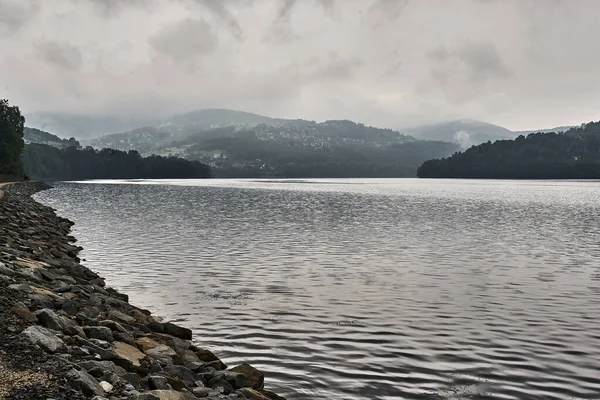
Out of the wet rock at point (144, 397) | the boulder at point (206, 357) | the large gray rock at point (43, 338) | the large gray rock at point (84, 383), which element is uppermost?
the large gray rock at point (43, 338)

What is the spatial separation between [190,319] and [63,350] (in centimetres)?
1103

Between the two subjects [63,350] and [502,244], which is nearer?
[63,350]

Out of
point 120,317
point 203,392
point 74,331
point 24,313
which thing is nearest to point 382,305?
point 120,317

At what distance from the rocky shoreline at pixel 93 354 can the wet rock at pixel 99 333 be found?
0.10 ft

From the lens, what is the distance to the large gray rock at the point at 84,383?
37.9ft

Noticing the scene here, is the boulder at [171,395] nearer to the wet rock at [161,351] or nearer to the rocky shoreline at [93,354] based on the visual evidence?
the rocky shoreline at [93,354]

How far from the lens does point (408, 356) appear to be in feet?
64.8

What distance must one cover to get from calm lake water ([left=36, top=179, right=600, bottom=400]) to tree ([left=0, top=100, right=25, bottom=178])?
118m

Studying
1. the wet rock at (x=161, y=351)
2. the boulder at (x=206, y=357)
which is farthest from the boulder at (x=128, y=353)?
the boulder at (x=206, y=357)

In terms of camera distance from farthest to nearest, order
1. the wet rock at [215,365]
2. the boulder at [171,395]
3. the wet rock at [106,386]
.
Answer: the wet rock at [215,365] → the wet rock at [106,386] → the boulder at [171,395]

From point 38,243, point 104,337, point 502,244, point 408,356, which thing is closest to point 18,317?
point 104,337

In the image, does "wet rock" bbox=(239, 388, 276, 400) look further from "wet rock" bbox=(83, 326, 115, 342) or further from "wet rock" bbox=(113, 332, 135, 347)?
"wet rock" bbox=(83, 326, 115, 342)

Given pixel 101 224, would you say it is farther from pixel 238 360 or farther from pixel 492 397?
pixel 492 397

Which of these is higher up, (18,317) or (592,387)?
(18,317)
